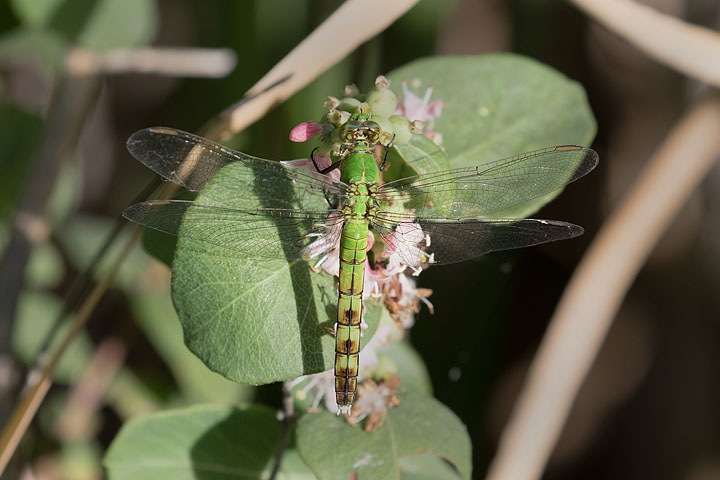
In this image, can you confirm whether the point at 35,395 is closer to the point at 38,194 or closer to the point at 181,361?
the point at 38,194

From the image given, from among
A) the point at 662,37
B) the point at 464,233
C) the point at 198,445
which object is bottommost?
the point at 198,445

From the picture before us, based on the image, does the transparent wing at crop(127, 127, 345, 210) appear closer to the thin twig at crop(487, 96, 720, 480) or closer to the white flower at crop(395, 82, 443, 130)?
the white flower at crop(395, 82, 443, 130)

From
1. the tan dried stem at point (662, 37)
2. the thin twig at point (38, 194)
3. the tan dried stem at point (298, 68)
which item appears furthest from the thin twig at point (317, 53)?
the thin twig at point (38, 194)

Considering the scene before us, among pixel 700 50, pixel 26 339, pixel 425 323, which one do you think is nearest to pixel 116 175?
pixel 26 339

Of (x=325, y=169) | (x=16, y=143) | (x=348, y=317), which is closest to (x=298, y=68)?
A: (x=325, y=169)

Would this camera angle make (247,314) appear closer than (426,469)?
Yes

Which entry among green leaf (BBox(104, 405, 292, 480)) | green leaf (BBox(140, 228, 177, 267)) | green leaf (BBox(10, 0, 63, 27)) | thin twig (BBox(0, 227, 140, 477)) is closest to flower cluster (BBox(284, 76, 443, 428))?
green leaf (BBox(104, 405, 292, 480))

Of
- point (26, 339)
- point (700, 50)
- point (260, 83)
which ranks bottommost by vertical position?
point (26, 339)

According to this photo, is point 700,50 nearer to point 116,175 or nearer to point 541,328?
point 541,328
